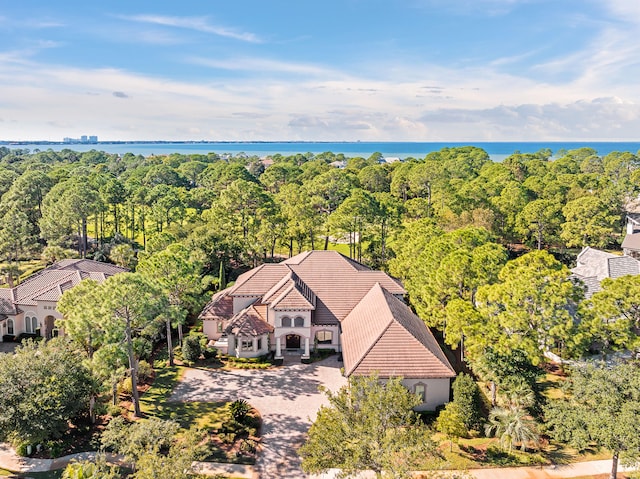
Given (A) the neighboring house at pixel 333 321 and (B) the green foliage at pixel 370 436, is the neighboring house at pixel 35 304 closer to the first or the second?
(A) the neighboring house at pixel 333 321

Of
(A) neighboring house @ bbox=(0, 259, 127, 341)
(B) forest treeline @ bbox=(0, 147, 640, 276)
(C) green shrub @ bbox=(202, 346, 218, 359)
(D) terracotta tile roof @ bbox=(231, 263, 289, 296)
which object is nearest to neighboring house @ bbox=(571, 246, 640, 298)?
(B) forest treeline @ bbox=(0, 147, 640, 276)

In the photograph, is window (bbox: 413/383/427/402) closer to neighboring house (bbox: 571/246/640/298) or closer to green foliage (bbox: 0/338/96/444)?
green foliage (bbox: 0/338/96/444)

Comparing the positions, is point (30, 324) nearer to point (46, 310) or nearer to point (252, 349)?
point (46, 310)

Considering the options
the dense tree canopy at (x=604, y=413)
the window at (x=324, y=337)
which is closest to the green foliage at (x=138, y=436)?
the window at (x=324, y=337)

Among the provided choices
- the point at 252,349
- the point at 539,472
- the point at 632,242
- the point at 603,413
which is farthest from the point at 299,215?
the point at 632,242

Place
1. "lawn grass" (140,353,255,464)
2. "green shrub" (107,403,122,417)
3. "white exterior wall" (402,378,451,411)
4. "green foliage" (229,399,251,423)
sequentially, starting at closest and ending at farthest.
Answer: "lawn grass" (140,353,255,464) → "green foliage" (229,399,251,423) → "green shrub" (107,403,122,417) → "white exterior wall" (402,378,451,411)
